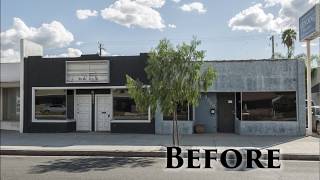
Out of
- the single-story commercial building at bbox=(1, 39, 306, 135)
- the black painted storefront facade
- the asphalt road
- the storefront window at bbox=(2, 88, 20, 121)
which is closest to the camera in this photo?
the asphalt road

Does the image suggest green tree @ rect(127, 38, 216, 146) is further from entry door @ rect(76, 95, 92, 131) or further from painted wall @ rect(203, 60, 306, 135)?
entry door @ rect(76, 95, 92, 131)

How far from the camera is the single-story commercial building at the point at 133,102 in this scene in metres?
22.8

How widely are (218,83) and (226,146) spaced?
20.3ft

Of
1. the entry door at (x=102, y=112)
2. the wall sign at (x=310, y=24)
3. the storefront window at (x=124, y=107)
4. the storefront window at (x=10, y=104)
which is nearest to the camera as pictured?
the wall sign at (x=310, y=24)

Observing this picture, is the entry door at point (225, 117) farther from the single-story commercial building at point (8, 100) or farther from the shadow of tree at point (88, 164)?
the single-story commercial building at point (8, 100)

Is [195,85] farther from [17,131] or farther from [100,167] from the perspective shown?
[17,131]

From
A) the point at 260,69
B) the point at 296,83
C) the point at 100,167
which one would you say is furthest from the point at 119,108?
the point at 100,167

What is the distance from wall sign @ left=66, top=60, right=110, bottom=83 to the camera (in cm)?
2402

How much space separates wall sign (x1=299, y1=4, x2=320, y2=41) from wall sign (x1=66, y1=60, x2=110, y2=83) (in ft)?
33.4

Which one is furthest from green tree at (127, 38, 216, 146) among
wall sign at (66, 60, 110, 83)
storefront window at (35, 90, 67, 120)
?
storefront window at (35, 90, 67, 120)

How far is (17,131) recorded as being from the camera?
86.1ft

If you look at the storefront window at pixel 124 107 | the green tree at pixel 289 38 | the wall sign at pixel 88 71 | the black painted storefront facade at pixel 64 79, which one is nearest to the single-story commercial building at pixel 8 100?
the black painted storefront facade at pixel 64 79

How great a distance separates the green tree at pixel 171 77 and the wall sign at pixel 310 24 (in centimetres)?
721

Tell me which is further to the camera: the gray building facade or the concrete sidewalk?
the gray building facade
